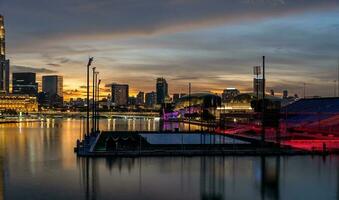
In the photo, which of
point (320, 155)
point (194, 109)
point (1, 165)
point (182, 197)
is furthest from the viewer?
point (194, 109)

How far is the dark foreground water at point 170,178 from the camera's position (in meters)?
25.3

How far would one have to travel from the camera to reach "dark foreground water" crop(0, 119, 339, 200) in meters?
25.3

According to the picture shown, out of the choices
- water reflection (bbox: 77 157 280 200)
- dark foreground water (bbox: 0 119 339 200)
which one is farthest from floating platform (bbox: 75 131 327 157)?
water reflection (bbox: 77 157 280 200)

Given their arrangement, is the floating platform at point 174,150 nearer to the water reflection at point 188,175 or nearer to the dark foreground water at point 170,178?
the dark foreground water at point 170,178

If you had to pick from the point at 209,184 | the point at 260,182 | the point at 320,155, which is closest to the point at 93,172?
the point at 209,184

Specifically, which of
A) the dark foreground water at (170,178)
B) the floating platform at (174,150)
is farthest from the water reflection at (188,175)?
the floating platform at (174,150)

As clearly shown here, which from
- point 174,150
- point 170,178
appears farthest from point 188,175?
point 174,150

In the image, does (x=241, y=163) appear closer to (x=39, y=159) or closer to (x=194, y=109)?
(x=39, y=159)

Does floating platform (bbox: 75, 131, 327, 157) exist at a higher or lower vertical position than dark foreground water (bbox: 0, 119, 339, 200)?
higher

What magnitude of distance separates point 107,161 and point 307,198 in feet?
56.1

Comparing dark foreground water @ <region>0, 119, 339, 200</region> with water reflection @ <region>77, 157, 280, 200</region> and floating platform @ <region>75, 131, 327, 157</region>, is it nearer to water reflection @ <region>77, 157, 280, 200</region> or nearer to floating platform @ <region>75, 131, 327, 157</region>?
water reflection @ <region>77, 157, 280, 200</region>

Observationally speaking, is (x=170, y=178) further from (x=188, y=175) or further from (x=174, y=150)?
(x=174, y=150)

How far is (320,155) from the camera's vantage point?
146 ft

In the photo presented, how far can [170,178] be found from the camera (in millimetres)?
30078
